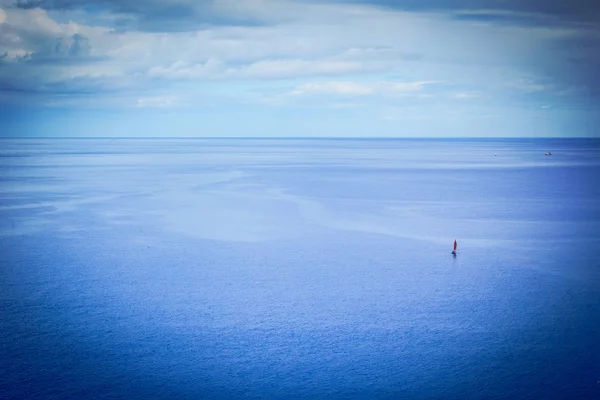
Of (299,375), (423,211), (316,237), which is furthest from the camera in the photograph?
(423,211)

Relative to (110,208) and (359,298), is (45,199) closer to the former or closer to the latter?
(110,208)

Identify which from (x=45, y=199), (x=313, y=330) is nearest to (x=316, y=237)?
(x=313, y=330)

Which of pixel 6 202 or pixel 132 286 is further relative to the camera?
pixel 6 202

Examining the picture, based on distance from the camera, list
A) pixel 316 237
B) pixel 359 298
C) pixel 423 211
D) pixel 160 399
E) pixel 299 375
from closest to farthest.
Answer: pixel 160 399 < pixel 299 375 < pixel 359 298 < pixel 316 237 < pixel 423 211

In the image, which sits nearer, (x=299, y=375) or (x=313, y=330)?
(x=299, y=375)

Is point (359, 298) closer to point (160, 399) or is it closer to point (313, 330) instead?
point (313, 330)

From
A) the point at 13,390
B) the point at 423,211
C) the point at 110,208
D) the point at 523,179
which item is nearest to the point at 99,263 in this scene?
the point at 13,390
